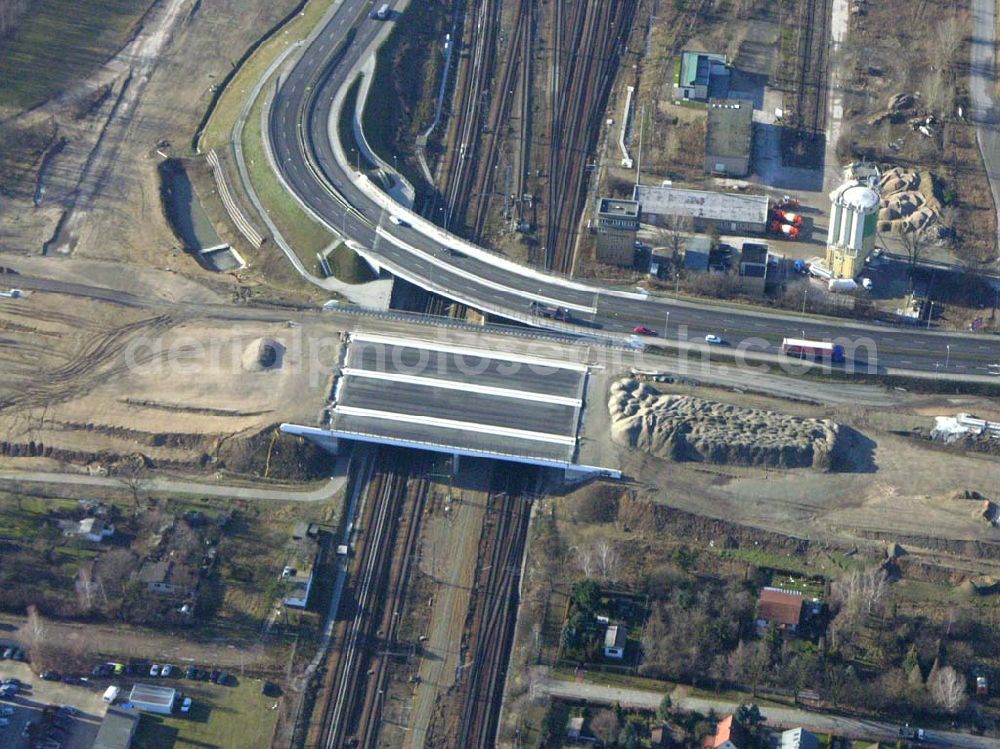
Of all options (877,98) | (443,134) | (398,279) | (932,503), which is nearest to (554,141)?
(443,134)

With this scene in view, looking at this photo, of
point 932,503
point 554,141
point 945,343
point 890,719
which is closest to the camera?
point 890,719

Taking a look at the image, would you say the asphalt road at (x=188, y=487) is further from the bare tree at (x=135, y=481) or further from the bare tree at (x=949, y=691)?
the bare tree at (x=949, y=691)

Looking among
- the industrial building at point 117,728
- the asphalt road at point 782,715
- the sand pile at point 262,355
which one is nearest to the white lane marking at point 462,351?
the sand pile at point 262,355

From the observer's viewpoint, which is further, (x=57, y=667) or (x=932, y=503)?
(x=932, y=503)

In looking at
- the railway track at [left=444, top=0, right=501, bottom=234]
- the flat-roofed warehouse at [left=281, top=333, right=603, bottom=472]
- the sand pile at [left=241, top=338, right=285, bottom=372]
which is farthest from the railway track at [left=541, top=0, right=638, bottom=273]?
the sand pile at [left=241, top=338, right=285, bottom=372]

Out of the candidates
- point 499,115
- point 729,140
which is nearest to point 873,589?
point 729,140

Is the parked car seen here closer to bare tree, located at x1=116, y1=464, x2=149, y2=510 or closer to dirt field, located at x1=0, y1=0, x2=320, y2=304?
bare tree, located at x1=116, y1=464, x2=149, y2=510

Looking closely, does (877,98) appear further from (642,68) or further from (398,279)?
(398,279)
